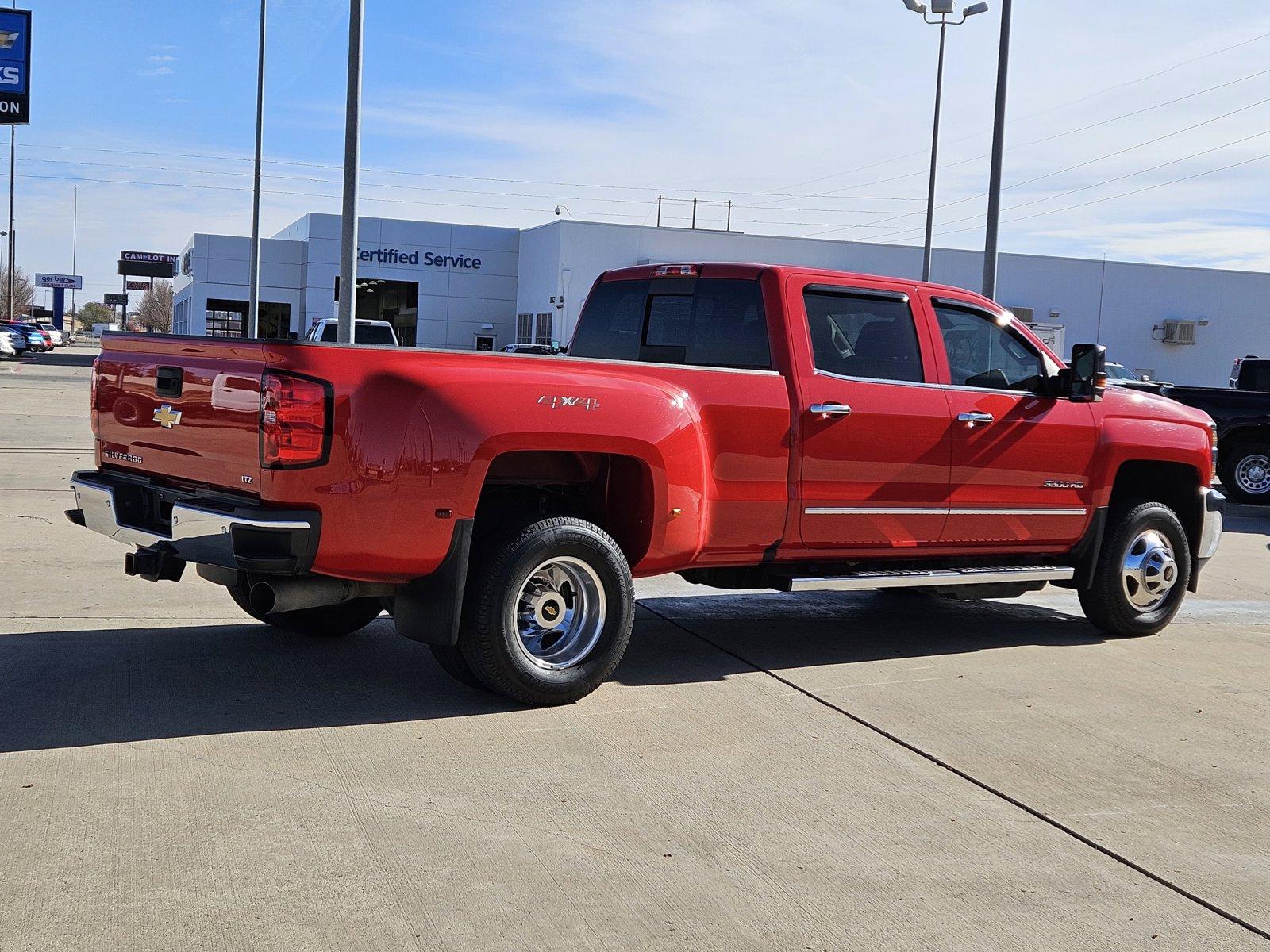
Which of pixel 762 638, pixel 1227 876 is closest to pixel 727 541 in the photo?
pixel 762 638

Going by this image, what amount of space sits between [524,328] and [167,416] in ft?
174

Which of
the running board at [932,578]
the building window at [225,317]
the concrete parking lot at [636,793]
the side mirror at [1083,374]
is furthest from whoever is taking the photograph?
the building window at [225,317]

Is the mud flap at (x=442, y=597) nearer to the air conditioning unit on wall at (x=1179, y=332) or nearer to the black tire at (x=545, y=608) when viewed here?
the black tire at (x=545, y=608)

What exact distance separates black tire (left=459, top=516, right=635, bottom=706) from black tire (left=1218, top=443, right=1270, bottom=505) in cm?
1431

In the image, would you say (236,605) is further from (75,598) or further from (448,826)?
(448,826)

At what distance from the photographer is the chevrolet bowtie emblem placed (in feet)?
18.6

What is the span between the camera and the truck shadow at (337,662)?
5406 mm

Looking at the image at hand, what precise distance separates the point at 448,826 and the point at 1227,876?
101 inches

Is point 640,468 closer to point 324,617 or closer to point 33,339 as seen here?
point 324,617

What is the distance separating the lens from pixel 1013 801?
16.0 ft

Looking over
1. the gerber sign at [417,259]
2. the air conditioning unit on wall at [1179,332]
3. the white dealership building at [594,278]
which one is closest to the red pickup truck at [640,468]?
the white dealership building at [594,278]

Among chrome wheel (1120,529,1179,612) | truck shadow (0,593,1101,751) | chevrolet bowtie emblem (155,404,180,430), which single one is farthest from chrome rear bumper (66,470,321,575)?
chrome wheel (1120,529,1179,612)

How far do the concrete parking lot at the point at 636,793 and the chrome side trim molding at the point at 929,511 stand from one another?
815mm

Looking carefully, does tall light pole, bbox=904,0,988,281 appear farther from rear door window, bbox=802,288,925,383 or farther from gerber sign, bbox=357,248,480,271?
gerber sign, bbox=357,248,480,271
